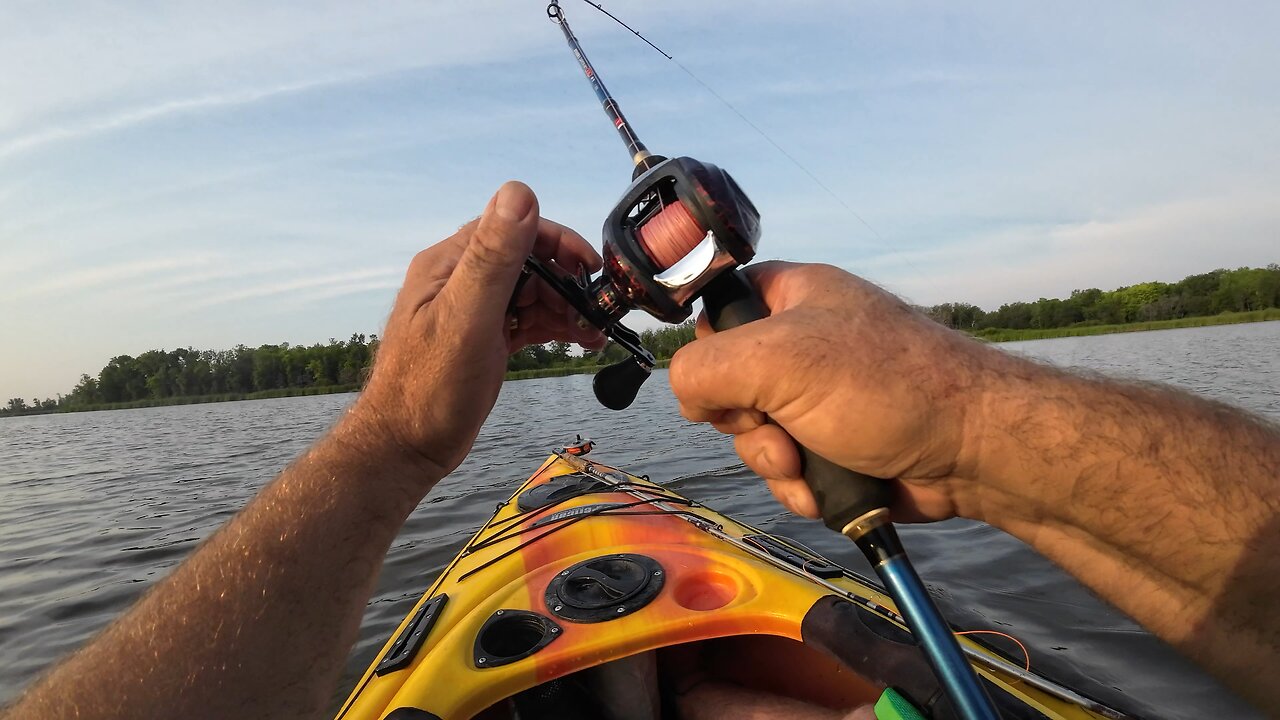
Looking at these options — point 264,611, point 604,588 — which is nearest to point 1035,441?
point 264,611

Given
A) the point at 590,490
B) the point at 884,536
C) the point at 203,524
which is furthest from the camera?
the point at 203,524

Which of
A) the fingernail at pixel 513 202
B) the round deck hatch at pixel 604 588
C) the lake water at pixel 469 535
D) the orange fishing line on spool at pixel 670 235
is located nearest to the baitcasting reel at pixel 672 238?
the orange fishing line on spool at pixel 670 235

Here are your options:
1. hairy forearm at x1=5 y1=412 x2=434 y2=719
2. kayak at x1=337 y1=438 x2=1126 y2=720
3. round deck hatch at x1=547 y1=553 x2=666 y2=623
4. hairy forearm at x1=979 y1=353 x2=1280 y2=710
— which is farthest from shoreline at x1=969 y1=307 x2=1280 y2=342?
hairy forearm at x1=5 y1=412 x2=434 y2=719

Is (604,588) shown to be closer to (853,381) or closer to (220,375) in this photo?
(853,381)

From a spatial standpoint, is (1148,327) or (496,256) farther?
(1148,327)

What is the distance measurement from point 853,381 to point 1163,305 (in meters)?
81.7

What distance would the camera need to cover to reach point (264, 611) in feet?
4.93

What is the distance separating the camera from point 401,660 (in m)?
2.60

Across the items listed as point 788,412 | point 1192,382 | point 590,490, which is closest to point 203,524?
point 590,490

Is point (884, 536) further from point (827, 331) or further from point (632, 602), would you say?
point (632, 602)

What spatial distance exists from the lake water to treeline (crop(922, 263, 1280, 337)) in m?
49.1

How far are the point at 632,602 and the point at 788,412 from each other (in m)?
1.85

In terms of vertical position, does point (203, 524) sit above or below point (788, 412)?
below

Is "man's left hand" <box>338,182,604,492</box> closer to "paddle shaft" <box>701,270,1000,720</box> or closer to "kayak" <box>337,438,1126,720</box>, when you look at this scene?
"paddle shaft" <box>701,270,1000,720</box>
